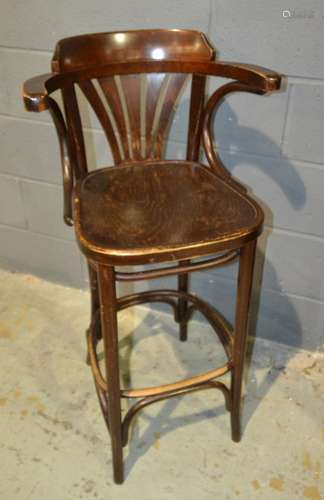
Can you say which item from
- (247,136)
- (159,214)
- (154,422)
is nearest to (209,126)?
(247,136)

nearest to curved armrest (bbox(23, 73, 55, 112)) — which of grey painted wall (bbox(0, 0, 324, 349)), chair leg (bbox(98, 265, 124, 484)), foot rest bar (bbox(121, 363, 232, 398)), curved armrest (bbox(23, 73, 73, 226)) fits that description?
curved armrest (bbox(23, 73, 73, 226))

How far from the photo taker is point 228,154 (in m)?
1.36

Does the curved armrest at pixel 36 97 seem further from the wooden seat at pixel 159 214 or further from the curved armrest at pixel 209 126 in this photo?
the curved armrest at pixel 209 126

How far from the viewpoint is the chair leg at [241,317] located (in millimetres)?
1003

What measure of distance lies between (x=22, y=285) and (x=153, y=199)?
3.42 ft

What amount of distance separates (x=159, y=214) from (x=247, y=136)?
481mm

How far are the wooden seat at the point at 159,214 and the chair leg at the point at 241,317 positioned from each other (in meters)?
0.08

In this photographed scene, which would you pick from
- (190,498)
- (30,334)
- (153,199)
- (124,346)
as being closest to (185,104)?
(153,199)

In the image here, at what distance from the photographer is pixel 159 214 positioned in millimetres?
987

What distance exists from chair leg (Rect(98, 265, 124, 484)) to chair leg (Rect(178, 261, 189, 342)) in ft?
1.73

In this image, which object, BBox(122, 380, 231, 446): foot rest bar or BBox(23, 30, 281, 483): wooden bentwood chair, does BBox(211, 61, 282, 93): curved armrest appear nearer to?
BBox(23, 30, 281, 483): wooden bentwood chair

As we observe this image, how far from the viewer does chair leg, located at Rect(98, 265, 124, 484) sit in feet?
2.96

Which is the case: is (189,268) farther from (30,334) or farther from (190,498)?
(30,334)

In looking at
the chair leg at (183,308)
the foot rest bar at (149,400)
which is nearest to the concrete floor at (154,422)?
the chair leg at (183,308)
